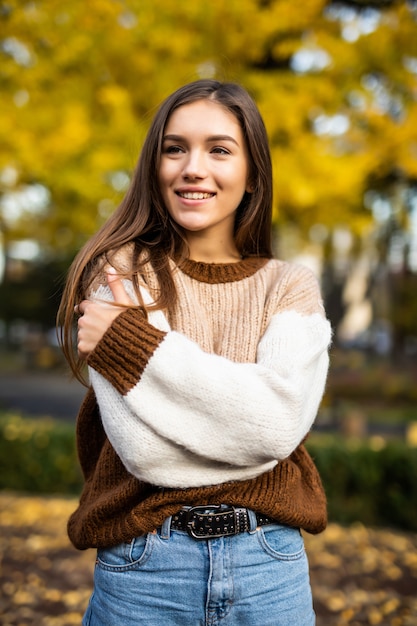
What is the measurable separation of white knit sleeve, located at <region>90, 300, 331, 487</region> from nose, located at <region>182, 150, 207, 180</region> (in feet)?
1.38

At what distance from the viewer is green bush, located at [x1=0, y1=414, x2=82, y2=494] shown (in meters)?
5.61

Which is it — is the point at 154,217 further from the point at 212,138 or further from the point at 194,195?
the point at 212,138

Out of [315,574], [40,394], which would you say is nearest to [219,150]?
[315,574]

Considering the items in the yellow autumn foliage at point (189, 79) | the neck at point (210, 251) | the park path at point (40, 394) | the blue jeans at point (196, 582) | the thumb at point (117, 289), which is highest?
the yellow autumn foliage at point (189, 79)

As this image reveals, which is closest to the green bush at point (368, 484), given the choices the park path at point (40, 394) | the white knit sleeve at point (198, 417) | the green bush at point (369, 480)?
the green bush at point (369, 480)

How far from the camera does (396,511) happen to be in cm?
490

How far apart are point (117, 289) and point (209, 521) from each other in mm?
576

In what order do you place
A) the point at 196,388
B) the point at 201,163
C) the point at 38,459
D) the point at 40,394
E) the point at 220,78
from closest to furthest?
the point at 196,388 → the point at 201,163 → the point at 220,78 → the point at 38,459 → the point at 40,394

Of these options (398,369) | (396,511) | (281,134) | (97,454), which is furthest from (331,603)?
(398,369)

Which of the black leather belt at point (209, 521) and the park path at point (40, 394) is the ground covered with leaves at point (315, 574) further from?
the park path at point (40, 394)

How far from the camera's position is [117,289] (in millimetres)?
1548

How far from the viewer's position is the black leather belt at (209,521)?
1460 mm

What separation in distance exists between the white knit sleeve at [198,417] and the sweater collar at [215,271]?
29cm

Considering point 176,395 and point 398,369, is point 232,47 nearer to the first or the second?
point 176,395
